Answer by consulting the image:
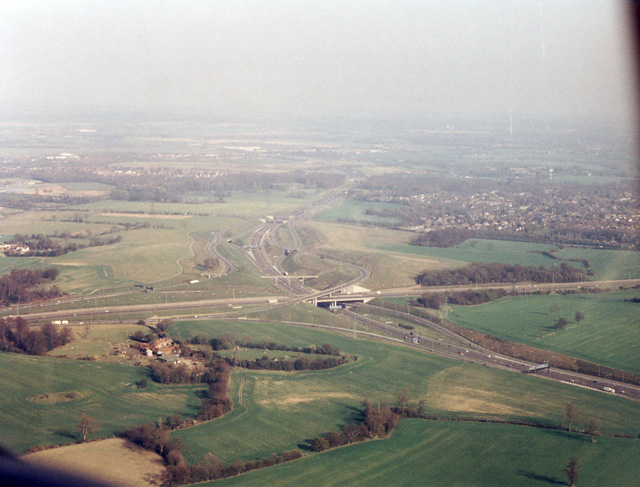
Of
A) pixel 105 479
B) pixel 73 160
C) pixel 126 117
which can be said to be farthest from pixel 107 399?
pixel 126 117

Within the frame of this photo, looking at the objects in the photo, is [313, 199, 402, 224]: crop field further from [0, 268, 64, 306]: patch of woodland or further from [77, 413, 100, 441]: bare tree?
[77, 413, 100, 441]: bare tree

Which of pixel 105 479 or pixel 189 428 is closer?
pixel 105 479

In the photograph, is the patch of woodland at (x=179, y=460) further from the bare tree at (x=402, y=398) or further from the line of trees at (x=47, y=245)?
the line of trees at (x=47, y=245)

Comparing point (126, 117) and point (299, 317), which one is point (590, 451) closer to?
point (299, 317)

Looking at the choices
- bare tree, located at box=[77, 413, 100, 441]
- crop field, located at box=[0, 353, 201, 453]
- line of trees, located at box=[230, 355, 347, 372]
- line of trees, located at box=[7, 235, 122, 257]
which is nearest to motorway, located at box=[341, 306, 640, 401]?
line of trees, located at box=[230, 355, 347, 372]

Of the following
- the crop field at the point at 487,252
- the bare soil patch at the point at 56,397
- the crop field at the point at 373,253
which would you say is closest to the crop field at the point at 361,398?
the bare soil patch at the point at 56,397

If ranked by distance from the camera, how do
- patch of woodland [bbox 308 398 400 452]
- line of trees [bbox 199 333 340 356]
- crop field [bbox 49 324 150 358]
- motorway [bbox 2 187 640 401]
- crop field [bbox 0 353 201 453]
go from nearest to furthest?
crop field [bbox 0 353 201 453] → patch of woodland [bbox 308 398 400 452] → motorway [bbox 2 187 640 401] → crop field [bbox 49 324 150 358] → line of trees [bbox 199 333 340 356]

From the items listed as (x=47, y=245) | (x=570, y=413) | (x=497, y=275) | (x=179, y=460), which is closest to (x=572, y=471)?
(x=570, y=413)

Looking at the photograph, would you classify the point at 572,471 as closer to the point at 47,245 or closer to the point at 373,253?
the point at 373,253
